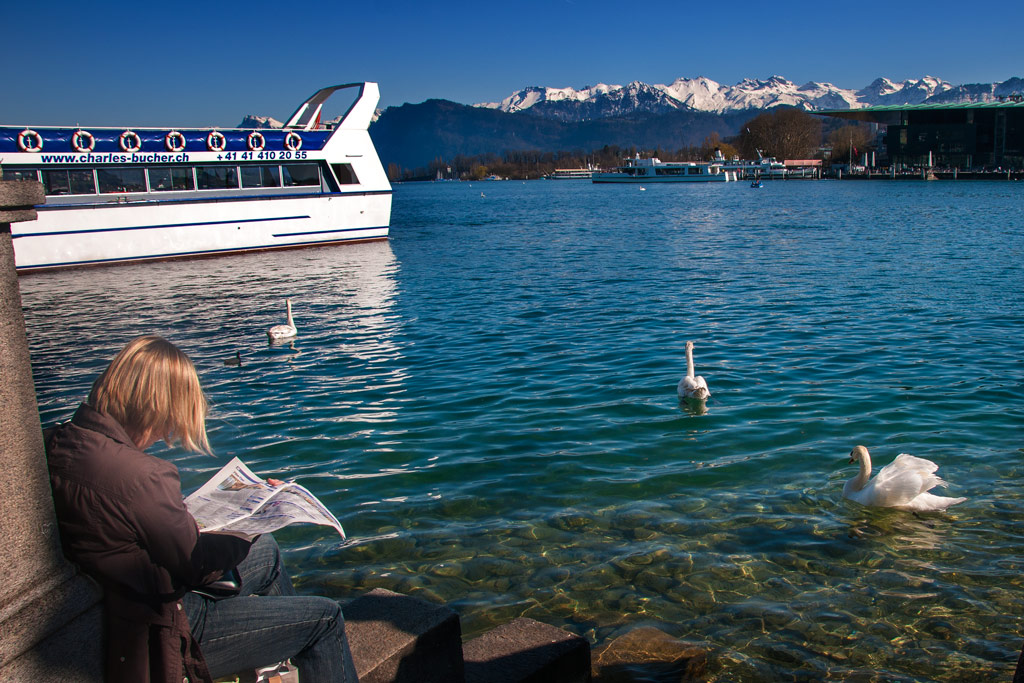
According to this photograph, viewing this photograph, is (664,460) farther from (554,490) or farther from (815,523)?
(815,523)

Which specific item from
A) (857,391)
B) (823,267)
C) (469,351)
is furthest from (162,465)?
(823,267)

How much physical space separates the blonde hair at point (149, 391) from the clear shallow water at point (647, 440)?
287 cm

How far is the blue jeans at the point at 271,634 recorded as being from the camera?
2.77m

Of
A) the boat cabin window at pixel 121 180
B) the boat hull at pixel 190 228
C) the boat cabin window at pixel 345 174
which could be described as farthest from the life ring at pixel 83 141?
the boat cabin window at pixel 345 174

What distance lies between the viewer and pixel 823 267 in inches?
918

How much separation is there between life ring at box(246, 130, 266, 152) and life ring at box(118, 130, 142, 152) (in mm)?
4171

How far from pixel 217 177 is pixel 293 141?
3434 millimetres

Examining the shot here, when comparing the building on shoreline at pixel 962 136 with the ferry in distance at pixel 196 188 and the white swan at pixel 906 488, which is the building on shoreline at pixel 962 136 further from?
the white swan at pixel 906 488

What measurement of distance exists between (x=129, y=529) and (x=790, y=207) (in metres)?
60.5

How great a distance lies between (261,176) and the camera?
33.0 metres

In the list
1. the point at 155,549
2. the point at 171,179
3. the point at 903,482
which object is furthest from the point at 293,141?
the point at 155,549

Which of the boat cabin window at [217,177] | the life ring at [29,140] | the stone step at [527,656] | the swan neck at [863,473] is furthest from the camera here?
the boat cabin window at [217,177]

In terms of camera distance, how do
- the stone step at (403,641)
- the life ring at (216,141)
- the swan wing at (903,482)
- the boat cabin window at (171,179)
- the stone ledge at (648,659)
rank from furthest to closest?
the life ring at (216,141) → the boat cabin window at (171,179) → the swan wing at (903,482) → the stone ledge at (648,659) → the stone step at (403,641)

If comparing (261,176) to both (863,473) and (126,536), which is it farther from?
(126,536)
